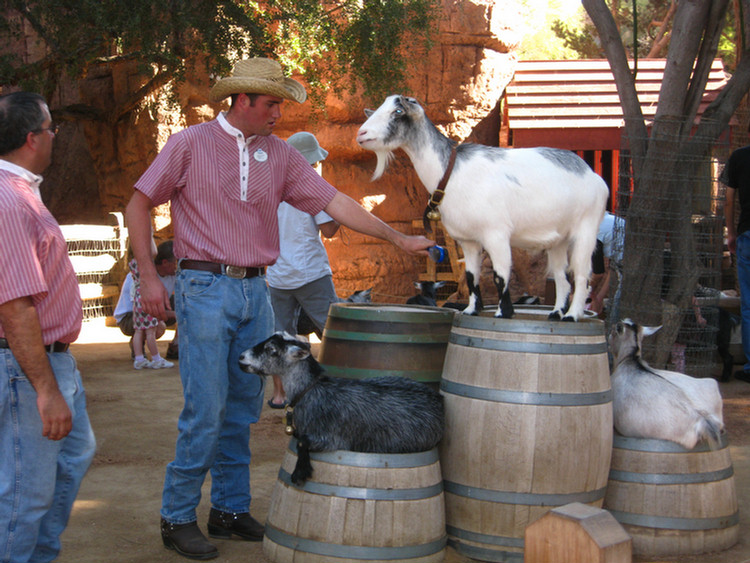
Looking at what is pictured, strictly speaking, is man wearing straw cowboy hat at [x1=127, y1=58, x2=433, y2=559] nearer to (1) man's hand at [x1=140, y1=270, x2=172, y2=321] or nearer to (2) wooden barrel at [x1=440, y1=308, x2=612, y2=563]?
(1) man's hand at [x1=140, y1=270, x2=172, y2=321]

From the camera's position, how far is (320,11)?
32.7 feet

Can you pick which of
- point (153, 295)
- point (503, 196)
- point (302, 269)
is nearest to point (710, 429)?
point (503, 196)

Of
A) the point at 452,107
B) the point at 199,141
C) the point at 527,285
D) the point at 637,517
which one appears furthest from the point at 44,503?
the point at 452,107

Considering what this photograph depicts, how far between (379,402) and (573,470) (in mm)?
842

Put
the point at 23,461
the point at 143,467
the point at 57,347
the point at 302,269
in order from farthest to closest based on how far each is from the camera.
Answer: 1. the point at 302,269
2. the point at 143,467
3. the point at 57,347
4. the point at 23,461

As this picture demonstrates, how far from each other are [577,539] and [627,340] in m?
2.46

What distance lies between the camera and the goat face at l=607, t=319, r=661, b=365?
4000 millimetres

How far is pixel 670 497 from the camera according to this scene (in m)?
3.59

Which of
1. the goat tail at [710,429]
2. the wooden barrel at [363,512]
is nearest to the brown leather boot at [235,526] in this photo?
the wooden barrel at [363,512]

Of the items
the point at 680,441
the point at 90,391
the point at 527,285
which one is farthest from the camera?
the point at 527,285

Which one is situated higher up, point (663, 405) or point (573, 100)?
point (573, 100)

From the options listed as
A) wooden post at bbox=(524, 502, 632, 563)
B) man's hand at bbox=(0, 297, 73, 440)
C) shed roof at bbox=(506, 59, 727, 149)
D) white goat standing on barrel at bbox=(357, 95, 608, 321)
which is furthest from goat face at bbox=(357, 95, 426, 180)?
shed roof at bbox=(506, 59, 727, 149)

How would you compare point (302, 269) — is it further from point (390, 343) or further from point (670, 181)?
point (670, 181)

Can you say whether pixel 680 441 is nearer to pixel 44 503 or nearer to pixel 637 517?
pixel 637 517
